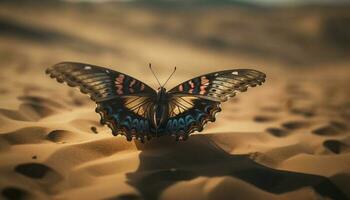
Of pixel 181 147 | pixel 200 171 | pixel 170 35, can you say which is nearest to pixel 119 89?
pixel 181 147

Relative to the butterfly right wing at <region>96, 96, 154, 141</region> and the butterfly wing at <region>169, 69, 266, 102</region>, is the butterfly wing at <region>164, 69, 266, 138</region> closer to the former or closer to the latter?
the butterfly wing at <region>169, 69, 266, 102</region>

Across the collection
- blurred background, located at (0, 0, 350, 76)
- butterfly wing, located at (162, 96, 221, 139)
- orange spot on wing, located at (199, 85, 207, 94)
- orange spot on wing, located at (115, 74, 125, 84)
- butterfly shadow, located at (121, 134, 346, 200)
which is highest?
blurred background, located at (0, 0, 350, 76)

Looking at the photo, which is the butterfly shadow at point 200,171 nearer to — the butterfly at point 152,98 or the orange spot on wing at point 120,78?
the butterfly at point 152,98

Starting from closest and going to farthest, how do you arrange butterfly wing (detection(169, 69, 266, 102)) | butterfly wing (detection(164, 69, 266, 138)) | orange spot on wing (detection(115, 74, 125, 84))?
1. butterfly wing (detection(164, 69, 266, 138))
2. butterfly wing (detection(169, 69, 266, 102))
3. orange spot on wing (detection(115, 74, 125, 84))

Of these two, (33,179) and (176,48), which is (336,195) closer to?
(33,179)

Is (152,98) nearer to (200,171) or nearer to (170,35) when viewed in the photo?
(200,171)

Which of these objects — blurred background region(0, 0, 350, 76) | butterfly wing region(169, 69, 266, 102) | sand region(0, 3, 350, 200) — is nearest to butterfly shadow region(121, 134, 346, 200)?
sand region(0, 3, 350, 200)

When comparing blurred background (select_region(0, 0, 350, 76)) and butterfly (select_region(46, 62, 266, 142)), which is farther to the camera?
blurred background (select_region(0, 0, 350, 76))
